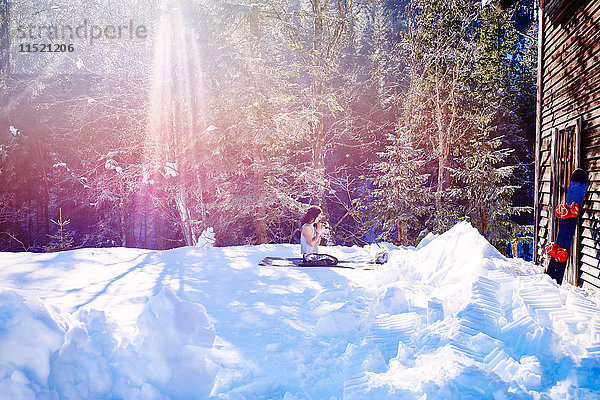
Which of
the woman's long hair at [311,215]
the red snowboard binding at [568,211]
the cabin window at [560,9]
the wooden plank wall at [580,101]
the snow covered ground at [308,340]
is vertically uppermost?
the cabin window at [560,9]

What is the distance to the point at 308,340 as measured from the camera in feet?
10.7

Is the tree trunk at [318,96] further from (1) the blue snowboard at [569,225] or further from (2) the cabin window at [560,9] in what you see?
(1) the blue snowboard at [569,225]

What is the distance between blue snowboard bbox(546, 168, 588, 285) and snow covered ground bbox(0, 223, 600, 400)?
1.57 m

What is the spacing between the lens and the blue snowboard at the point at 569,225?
5.11 metres

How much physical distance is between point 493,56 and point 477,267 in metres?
13.0

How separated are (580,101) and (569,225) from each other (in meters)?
1.80

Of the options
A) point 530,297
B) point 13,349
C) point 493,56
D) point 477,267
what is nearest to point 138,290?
point 13,349

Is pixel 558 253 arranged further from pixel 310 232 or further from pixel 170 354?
pixel 170 354

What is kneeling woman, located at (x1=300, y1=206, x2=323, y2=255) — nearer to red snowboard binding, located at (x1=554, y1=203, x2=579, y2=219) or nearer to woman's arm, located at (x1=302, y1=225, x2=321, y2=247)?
woman's arm, located at (x1=302, y1=225, x2=321, y2=247)

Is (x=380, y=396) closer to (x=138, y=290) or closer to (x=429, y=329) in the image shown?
(x=429, y=329)

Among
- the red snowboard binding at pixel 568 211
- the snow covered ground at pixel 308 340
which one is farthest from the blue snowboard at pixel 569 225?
the snow covered ground at pixel 308 340

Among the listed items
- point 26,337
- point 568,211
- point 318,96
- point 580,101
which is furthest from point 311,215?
point 318,96

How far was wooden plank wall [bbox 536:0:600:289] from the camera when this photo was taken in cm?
478

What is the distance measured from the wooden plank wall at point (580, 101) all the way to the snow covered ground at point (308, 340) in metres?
1.66
